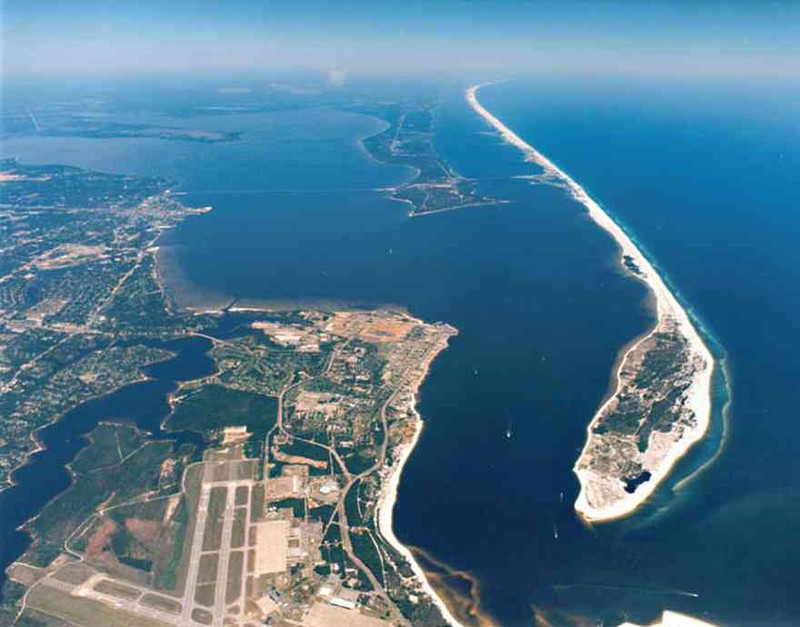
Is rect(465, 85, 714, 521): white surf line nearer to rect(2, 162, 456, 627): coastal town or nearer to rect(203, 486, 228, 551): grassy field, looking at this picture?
rect(2, 162, 456, 627): coastal town

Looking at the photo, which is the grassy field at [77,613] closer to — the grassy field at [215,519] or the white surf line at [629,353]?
the grassy field at [215,519]

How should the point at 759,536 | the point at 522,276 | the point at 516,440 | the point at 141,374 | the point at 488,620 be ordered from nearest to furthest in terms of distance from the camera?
1. the point at 488,620
2. the point at 759,536
3. the point at 516,440
4. the point at 141,374
5. the point at 522,276

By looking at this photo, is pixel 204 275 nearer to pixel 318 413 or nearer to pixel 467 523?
pixel 318 413

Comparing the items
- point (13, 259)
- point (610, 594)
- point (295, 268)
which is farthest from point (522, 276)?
point (13, 259)

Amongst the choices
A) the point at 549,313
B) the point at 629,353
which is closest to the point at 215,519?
the point at 629,353

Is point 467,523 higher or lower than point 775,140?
lower

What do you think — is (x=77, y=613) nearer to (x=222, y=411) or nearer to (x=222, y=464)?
(x=222, y=464)

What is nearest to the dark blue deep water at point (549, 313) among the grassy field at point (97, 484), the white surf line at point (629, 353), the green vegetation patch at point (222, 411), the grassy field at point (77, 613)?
the white surf line at point (629, 353)
